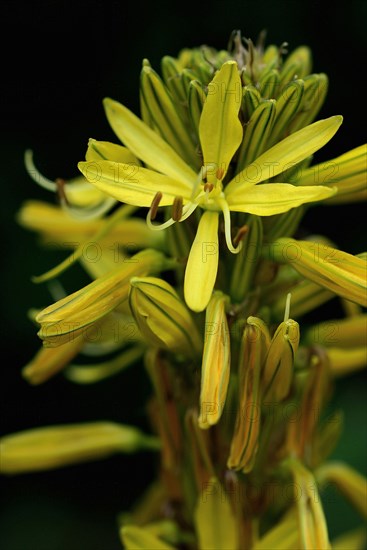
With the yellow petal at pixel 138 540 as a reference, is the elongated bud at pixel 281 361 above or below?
above

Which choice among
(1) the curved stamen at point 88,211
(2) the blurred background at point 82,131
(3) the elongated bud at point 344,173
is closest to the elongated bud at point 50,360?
(1) the curved stamen at point 88,211

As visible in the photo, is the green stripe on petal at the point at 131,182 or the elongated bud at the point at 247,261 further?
the elongated bud at the point at 247,261

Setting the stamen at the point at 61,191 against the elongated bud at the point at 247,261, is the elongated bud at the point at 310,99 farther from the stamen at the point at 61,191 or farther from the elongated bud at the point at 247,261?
the stamen at the point at 61,191

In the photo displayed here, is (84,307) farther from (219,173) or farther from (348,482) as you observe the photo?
(348,482)

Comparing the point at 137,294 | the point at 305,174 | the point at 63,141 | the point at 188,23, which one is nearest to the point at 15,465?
the point at 137,294

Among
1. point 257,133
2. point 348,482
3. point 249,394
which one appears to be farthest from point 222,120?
point 348,482

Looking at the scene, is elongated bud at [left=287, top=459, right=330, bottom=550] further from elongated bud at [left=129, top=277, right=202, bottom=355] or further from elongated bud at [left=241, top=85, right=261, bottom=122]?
elongated bud at [left=241, top=85, right=261, bottom=122]
